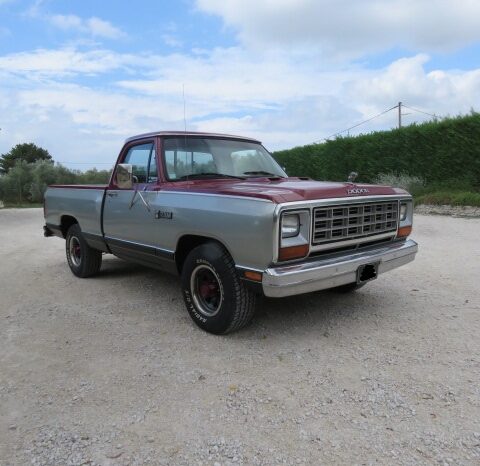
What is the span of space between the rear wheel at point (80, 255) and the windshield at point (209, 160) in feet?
7.10

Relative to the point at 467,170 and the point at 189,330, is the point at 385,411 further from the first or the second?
the point at 467,170

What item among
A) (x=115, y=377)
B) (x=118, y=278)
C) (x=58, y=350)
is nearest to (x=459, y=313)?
(x=115, y=377)

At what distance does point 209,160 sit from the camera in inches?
191

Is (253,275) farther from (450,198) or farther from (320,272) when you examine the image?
(450,198)

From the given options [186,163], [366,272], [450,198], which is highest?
[186,163]

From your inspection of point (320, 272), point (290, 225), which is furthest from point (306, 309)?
point (290, 225)

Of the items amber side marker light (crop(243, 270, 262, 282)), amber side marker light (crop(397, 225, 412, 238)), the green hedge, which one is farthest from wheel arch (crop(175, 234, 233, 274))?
the green hedge

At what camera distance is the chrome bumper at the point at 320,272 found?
341 centimetres

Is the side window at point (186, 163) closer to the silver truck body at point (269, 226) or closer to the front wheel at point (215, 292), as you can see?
the silver truck body at point (269, 226)

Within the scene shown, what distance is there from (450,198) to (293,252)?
39.6ft

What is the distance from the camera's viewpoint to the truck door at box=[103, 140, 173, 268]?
4.65 m

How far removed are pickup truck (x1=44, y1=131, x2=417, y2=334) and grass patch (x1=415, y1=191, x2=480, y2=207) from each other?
985 cm

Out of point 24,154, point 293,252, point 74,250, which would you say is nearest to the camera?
point 293,252

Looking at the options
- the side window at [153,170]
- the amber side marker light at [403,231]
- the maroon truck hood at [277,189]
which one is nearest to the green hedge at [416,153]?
the amber side marker light at [403,231]
